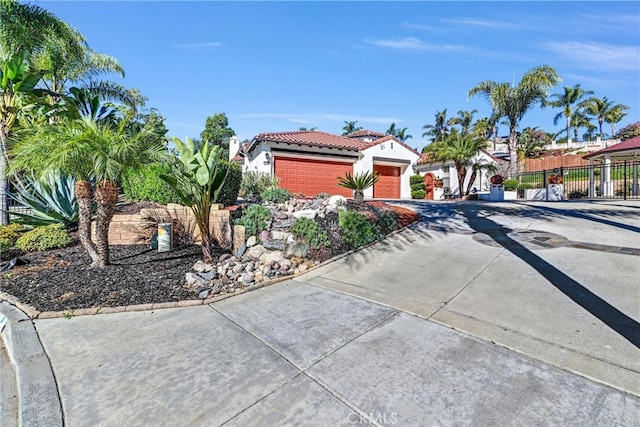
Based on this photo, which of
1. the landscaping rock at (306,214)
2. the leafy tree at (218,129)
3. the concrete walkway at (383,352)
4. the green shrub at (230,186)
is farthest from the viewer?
the leafy tree at (218,129)

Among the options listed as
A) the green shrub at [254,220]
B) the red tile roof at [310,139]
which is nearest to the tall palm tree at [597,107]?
the red tile roof at [310,139]

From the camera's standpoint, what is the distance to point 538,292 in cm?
358

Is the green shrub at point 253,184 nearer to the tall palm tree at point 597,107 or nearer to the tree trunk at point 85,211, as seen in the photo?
the tree trunk at point 85,211

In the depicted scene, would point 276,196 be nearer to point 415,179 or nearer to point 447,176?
point 415,179

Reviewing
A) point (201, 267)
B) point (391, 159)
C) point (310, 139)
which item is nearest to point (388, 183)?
point (391, 159)

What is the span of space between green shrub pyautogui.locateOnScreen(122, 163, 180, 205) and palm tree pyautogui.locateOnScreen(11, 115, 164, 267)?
8.29 feet

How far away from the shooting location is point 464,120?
39562mm

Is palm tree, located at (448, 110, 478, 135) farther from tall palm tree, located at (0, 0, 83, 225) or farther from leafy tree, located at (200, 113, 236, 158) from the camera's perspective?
tall palm tree, located at (0, 0, 83, 225)

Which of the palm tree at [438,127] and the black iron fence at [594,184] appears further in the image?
the palm tree at [438,127]

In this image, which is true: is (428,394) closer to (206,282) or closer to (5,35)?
(206,282)

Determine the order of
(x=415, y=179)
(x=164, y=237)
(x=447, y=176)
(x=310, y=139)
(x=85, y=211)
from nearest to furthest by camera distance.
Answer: (x=85, y=211) < (x=164, y=237) < (x=310, y=139) < (x=415, y=179) < (x=447, y=176)

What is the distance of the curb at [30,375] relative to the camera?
200 centimetres

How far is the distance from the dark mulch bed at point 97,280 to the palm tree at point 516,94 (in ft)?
63.6

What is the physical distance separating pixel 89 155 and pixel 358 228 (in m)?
4.96
